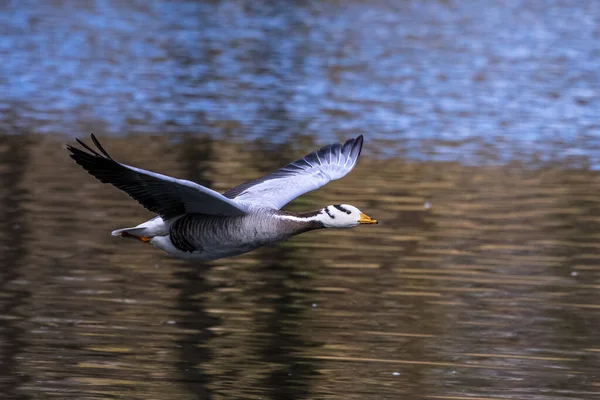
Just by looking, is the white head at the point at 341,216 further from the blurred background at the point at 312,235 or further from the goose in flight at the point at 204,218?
the blurred background at the point at 312,235

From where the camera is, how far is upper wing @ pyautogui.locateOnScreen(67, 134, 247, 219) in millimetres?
9391

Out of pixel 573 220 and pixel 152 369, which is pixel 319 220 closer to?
pixel 152 369

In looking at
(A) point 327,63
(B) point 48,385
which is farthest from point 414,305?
(A) point 327,63

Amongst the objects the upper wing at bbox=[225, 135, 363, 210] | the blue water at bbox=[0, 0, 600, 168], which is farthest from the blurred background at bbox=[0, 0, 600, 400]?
the upper wing at bbox=[225, 135, 363, 210]

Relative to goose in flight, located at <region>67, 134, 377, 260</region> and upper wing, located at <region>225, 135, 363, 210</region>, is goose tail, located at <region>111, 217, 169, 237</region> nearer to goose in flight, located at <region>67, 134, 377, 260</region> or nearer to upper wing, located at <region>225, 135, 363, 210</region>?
goose in flight, located at <region>67, 134, 377, 260</region>

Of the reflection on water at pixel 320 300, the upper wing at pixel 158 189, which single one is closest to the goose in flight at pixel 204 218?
the upper wing at pixel 158 189

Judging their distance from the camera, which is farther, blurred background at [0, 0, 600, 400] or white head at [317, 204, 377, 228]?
blurred background at [0, 0, 600, 400]

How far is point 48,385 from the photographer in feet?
32.6

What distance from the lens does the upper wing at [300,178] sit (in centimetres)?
1123

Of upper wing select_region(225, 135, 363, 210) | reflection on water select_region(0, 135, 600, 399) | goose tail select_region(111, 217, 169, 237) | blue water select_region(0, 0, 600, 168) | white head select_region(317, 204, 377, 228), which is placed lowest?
reflection on water select_region(0, 135, 600, 399)

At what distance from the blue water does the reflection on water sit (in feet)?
16.2

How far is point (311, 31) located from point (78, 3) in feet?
34.5

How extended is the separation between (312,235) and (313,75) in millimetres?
16865

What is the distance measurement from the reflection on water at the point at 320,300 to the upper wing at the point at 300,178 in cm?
130
